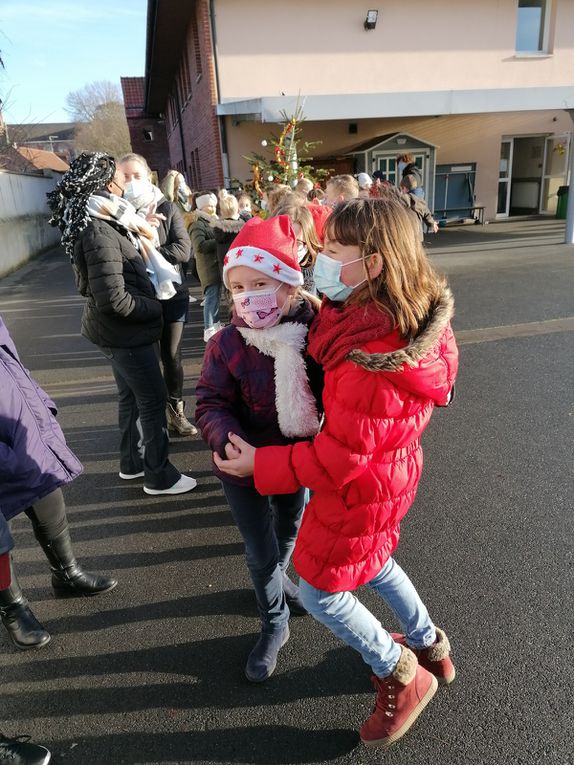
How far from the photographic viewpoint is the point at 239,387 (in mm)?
2039

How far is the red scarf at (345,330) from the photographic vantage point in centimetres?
156

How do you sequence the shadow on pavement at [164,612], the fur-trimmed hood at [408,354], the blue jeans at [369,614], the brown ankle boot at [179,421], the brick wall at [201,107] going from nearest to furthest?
the fur-trimmed hood at [408,354] → the blue jeans at [369,614] → the shadow on pavement at [164,612] → the brown ankle boot at [179,421] → the brick wall at [201,107]

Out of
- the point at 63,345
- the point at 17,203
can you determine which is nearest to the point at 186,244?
the point at 63,345

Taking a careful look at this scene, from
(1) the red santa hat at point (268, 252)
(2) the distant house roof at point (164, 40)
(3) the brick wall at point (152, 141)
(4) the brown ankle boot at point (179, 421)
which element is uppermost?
(2) the distant house roof at point (164, 40)

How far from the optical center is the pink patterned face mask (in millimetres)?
1886

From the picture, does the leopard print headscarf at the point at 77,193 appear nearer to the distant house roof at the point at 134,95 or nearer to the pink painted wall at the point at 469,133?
the pink painted wall at the point at 469,133

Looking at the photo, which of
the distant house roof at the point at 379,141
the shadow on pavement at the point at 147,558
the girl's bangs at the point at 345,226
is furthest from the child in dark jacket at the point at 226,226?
the distant house roof at the point at 379,141

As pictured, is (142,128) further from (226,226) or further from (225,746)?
(225,746)

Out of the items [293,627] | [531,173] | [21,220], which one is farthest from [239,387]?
[531,173]

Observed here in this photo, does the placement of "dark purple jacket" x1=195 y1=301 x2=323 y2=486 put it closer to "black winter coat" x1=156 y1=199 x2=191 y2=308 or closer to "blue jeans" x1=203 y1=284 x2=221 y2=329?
"black winter coat" x1=156 y1=199 x2=191 y2=308

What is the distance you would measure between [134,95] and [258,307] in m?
36.3

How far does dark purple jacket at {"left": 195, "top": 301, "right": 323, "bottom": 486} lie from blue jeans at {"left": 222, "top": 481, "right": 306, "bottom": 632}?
0.32 ft

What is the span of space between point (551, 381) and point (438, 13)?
548 inches

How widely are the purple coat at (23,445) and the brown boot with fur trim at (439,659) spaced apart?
1574mm
